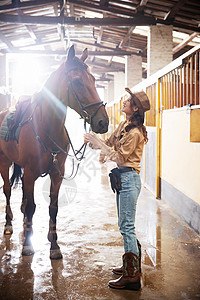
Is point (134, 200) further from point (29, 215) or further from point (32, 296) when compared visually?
point (29, 215)

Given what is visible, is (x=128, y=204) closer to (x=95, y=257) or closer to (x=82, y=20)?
(x=95, y=257)

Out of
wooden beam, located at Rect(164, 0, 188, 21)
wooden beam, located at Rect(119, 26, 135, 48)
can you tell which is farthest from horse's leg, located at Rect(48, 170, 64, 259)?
wooden beam, located at Rect(119, 26, 135, 48)

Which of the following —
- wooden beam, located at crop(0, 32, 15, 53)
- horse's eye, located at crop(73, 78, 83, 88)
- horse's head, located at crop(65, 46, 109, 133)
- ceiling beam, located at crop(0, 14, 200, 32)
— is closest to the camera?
horse's head, located at crop(65, 46, 109, 133)

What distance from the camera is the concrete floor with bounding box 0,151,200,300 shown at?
2.52m

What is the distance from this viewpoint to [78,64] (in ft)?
9.43

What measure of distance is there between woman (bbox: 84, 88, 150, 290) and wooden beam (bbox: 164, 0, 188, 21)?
23.5ft

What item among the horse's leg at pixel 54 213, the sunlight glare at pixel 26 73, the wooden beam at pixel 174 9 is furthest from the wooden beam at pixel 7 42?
the horse's leg at pixel 54 213

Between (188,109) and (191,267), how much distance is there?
202 centimetres

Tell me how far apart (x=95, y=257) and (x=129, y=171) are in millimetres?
1164

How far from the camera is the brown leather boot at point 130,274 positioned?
2512mm

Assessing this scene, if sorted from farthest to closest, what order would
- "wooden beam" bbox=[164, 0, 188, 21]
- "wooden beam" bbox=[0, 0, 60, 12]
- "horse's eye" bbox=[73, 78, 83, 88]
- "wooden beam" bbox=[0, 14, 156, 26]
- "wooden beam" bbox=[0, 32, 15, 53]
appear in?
1. "wooden beam" bbox=[0, 32, 15, 53]
2. "wooden beam" bbox=[0, 14, 156, 26]
3. "wooden beam" bbox=[0, 0, 60, 12]
4. "wooden beam" bbox=[164, 0, 188, 21]
5. "horse's eye" bbox=[73, 78, 83, 88]

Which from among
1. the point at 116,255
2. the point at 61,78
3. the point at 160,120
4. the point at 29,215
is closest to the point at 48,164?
the point at 29,215

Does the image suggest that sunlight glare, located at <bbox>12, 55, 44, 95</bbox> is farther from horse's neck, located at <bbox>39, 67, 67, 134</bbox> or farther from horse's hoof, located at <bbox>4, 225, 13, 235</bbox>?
horse's neck, located at <bbox>39, 67, 67, 134</bbox>

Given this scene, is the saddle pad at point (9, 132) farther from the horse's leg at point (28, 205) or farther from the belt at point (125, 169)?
the belt at point (125, 169)
